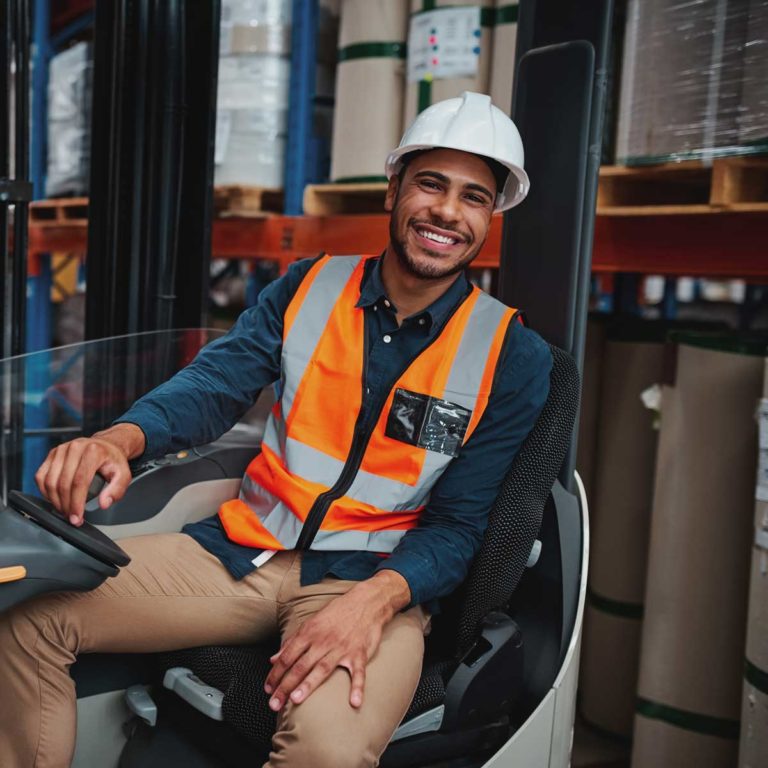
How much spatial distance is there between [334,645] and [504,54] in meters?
2.21

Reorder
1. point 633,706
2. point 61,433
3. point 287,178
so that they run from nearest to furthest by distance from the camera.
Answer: point 61,433, point 633,706, point 287,178

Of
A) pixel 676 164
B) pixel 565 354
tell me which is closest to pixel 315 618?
pixel 565 354

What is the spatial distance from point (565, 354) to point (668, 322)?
5.68ft

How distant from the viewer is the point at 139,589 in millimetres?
1857

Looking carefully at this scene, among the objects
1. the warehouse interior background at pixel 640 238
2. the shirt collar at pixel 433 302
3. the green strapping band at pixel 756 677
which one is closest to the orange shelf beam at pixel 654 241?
the warehouse interior background at pixel 640 238

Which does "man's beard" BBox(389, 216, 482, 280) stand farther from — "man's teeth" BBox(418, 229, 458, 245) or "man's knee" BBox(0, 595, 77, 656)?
"man's knee" BBox(0, 595, 77, 656)

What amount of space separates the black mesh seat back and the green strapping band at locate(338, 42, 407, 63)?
1.87 metres

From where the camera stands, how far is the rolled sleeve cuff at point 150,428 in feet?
6.11

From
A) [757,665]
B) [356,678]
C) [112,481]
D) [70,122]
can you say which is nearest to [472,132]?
[112,481]

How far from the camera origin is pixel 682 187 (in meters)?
3.42

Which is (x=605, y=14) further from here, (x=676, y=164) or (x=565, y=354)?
(x=676, y=164)

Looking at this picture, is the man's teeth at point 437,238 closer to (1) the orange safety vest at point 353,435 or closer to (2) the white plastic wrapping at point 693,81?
(1) the orange safety vest at point 353,435

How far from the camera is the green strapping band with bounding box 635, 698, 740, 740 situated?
9.39 feet

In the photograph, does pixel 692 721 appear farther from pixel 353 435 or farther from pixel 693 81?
pixel 693 81
